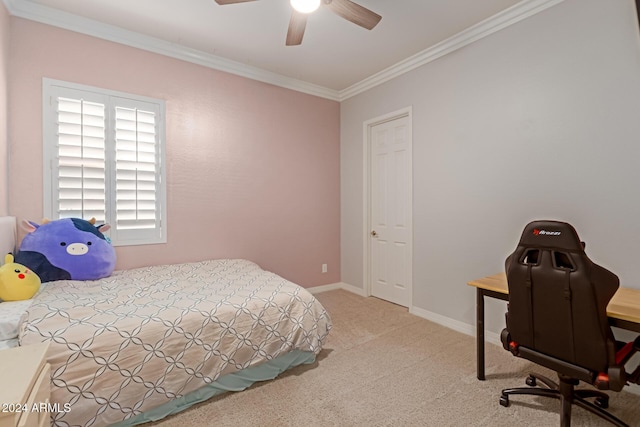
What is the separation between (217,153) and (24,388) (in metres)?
2.72

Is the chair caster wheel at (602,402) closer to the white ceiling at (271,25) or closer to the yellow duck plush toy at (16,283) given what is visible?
the white ceiling at (271,25)

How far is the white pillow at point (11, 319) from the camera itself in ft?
5.28

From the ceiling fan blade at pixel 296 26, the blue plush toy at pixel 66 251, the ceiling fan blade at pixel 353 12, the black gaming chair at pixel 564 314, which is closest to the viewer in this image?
the black gaming chair at pixel 564 314

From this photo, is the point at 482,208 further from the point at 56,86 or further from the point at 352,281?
the point at 56,86

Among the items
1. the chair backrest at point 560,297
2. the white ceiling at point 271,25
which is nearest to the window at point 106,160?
the white ceiling at point 271,25

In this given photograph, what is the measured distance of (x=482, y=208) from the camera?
280cm

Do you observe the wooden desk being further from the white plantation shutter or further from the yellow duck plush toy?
the white plantation shutter

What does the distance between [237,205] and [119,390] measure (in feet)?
7.27

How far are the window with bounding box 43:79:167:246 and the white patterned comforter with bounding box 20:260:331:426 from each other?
2.24ft

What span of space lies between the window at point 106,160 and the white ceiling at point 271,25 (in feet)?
1.97

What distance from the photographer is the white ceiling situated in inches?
97.4

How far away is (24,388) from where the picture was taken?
100cm

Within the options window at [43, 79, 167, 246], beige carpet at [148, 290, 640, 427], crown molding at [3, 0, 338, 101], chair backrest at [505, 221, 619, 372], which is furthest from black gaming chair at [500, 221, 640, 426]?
crown molding at [3, 0, 338, 101]

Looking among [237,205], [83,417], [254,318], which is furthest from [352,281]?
[83,417]
